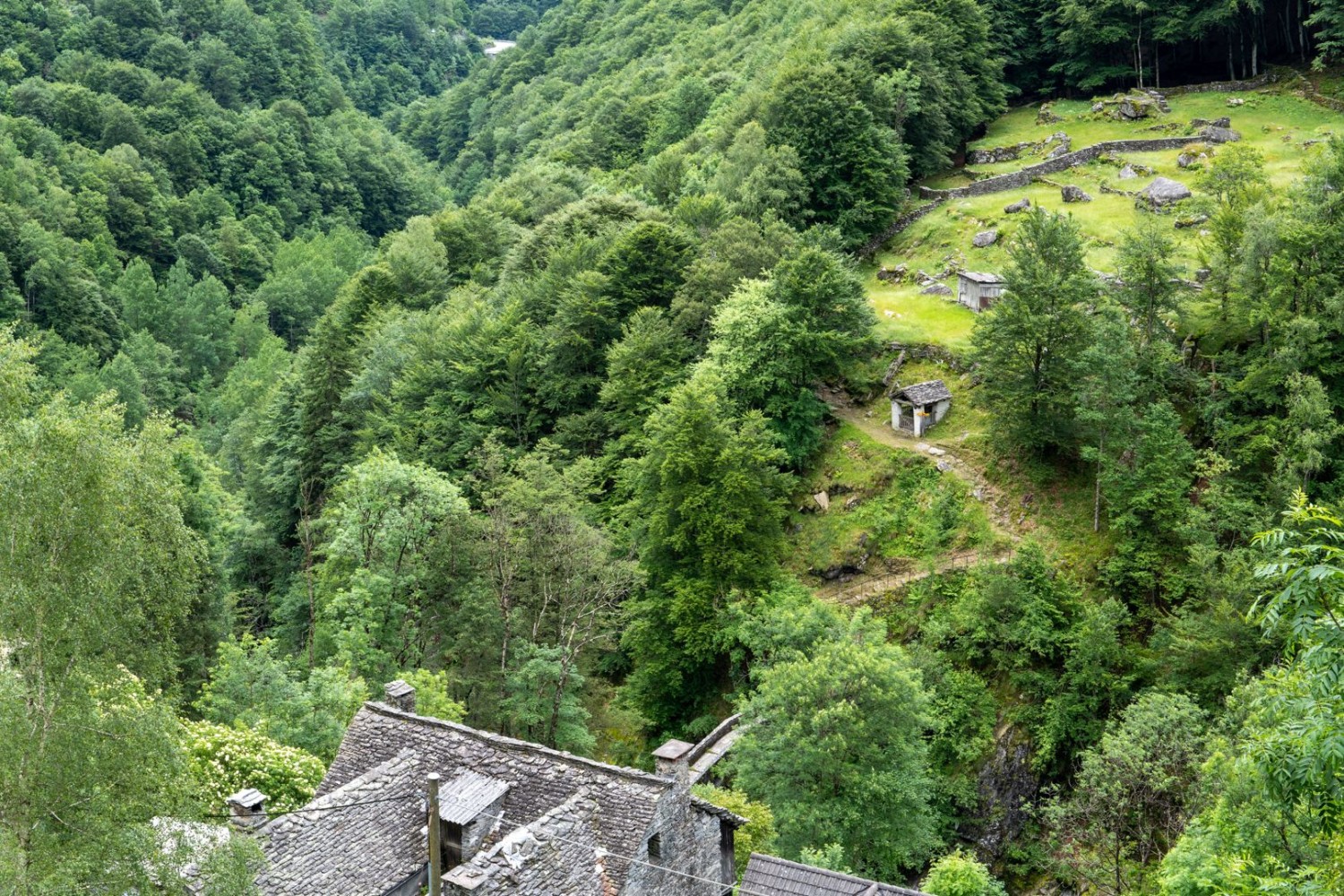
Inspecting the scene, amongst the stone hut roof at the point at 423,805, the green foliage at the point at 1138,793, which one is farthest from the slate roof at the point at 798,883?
the green foliage at the point at 1138,793

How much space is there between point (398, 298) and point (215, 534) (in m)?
29.9

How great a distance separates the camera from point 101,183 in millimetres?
120312

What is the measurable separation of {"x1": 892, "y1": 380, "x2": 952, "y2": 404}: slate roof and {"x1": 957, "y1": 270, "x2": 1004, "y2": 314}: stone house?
591cm

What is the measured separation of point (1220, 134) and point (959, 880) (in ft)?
171

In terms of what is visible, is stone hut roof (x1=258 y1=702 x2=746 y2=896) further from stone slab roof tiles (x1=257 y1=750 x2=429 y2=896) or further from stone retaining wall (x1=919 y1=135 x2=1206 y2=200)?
stone retaining wall (x1=919 y1=135 x2=1206 y2=200)

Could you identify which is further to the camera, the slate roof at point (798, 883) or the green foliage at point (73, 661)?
the slate roof at point (798, 883)

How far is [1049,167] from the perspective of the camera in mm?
66750

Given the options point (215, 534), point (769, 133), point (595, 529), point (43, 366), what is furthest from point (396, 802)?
point (43, 366)

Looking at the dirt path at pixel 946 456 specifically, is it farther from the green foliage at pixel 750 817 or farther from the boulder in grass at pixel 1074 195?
the boulder in grass at pixel 1074 195

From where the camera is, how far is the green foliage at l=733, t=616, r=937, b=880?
30.4 meters

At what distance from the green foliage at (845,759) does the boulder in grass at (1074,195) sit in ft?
122

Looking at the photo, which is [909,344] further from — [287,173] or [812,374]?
[287,173]

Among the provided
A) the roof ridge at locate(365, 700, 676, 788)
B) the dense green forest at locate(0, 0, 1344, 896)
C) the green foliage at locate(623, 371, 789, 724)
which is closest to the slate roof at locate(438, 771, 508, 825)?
the roof ridge at locate(365, 700, 676, 788)

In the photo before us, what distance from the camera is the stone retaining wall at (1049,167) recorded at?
6594 cm
